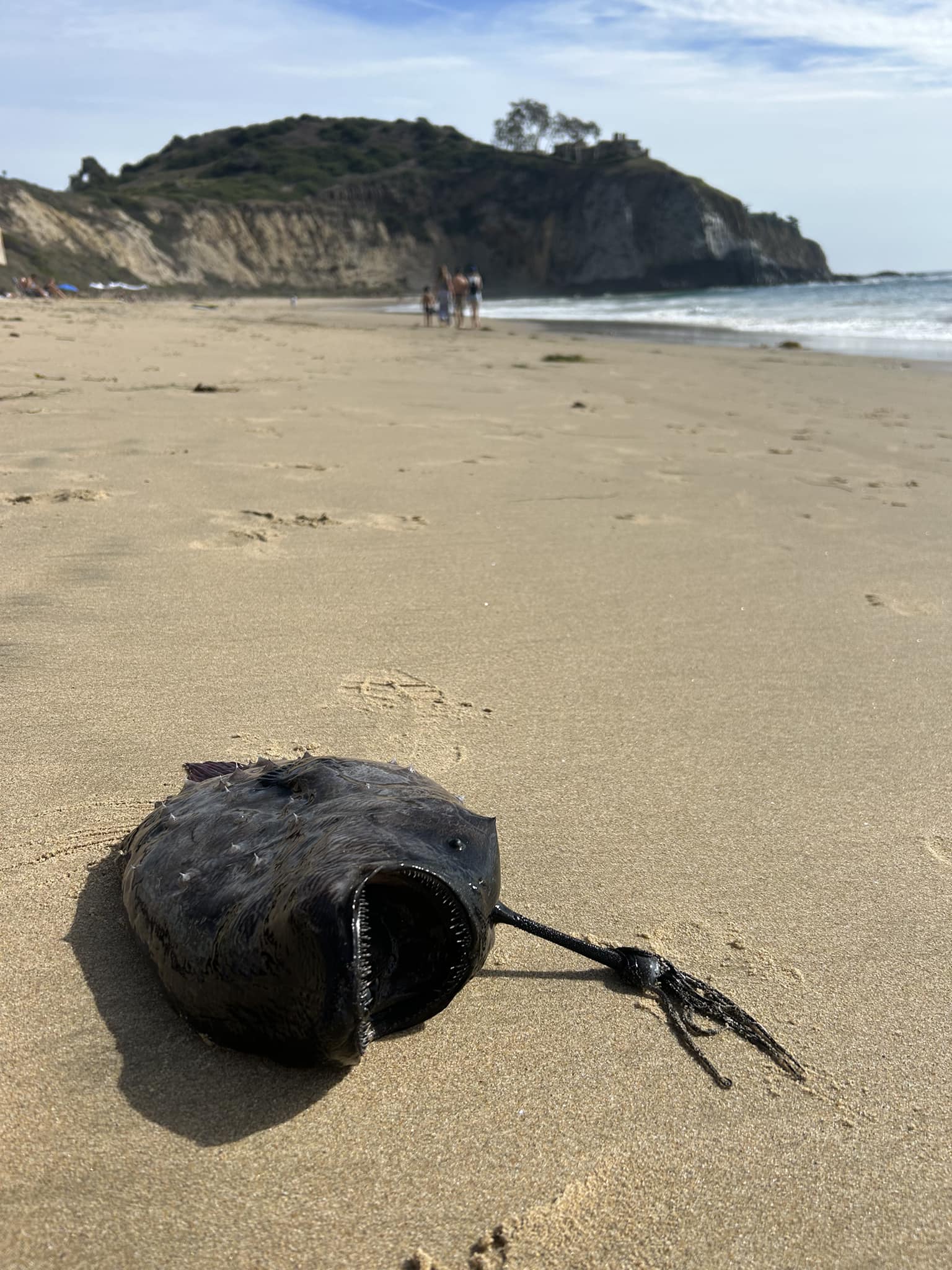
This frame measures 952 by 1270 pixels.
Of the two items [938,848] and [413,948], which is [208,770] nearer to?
[413,948]

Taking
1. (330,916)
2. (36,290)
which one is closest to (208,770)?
(330,916)

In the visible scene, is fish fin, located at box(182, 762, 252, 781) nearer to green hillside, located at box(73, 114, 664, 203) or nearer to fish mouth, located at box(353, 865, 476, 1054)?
fish mouth, located at box(353, 865, 476, 1054)

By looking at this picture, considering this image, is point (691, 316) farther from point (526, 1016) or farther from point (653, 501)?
point (526, 1016)

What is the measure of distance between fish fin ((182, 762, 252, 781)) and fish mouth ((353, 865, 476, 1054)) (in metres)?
0.76

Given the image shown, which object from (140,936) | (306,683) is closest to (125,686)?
(306,683)

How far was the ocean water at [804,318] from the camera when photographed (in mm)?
20000

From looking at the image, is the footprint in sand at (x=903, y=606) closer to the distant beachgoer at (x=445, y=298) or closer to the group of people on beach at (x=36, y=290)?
the distant beachgoer at (x=445, y=298)

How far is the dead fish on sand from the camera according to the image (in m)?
1.54

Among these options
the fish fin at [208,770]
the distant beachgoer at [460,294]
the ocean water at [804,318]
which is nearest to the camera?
the fish fin at [208,770]

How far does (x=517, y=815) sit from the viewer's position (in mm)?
2656

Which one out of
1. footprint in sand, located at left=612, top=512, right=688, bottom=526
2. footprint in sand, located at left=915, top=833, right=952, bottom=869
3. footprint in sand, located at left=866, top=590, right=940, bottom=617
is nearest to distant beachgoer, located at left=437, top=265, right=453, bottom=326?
footprint in sand, located at left=612, top=512, right=688, bottom=526

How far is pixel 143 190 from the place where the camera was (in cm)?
6638

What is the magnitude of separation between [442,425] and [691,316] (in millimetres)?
25543

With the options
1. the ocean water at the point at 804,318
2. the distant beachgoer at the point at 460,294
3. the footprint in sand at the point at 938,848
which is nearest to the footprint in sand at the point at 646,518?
the footprint in sand at the point at 938,848
